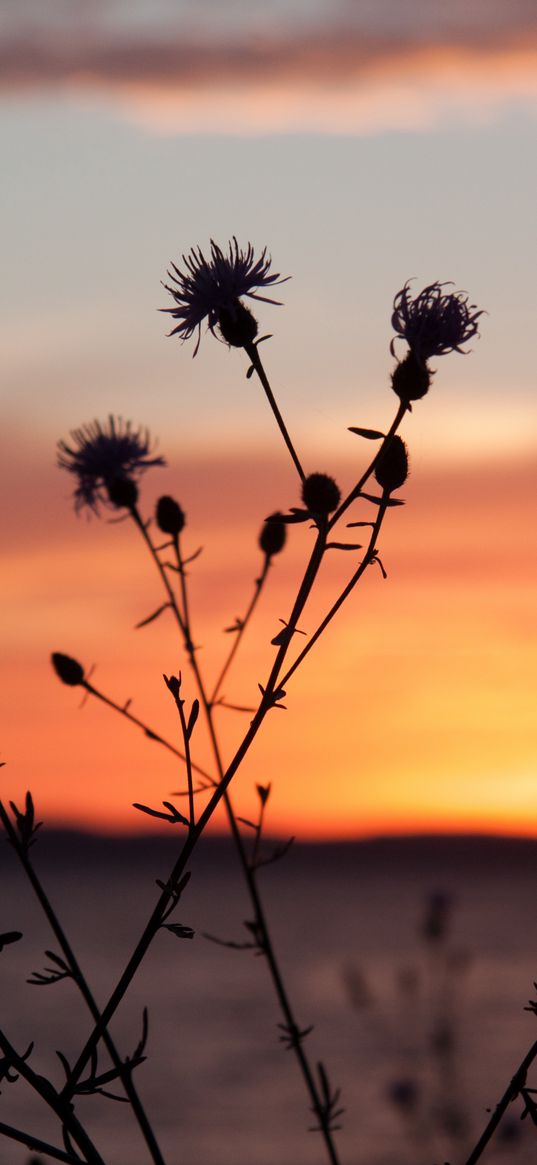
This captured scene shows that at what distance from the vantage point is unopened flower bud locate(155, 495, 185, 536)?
17.1 feet

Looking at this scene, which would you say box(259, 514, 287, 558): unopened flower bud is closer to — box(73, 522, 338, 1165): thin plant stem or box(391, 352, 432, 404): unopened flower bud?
box(73, 522, 338, 1165): thin plant stem

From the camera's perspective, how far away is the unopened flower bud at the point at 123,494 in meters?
5.17

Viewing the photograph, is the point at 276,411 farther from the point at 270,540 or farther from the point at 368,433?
the point at 270,540

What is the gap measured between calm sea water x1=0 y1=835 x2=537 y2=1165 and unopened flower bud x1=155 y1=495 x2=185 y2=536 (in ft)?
13.3

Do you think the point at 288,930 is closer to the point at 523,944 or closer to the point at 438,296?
the point at 523,944

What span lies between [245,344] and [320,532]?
2.08 feet

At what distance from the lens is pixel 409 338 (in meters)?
3.67

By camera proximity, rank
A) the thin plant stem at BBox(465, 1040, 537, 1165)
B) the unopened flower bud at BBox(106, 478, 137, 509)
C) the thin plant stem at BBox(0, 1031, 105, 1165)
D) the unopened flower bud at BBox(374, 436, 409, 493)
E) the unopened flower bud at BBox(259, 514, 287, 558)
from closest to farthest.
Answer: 1. the thin plant stem at BBox(465, 1040, 537, 1165)
2. the thin plant stem at BBox(0, 1031, 105, 1165)
3. the unopened flower bud at BBox(374, 436, 409, 493)
4. the unopened flower bud at BBox(106, 478, 137, 509)
5. the unopened flower bud at BBox(259, 514, 287, 558)

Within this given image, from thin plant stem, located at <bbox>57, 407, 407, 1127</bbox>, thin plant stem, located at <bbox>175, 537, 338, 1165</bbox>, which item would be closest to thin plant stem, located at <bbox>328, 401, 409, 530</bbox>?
thin plant stem, located at <bbox>57, 407, 407, 1127</bbox>

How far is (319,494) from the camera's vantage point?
341 centimetres

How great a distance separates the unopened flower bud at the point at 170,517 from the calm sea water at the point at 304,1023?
4.04 m

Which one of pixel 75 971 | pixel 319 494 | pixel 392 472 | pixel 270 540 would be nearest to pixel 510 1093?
pixel 75 971

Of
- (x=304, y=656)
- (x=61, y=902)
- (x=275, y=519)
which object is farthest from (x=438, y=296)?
(x=61, y=902)

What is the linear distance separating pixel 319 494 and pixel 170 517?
187 cm
